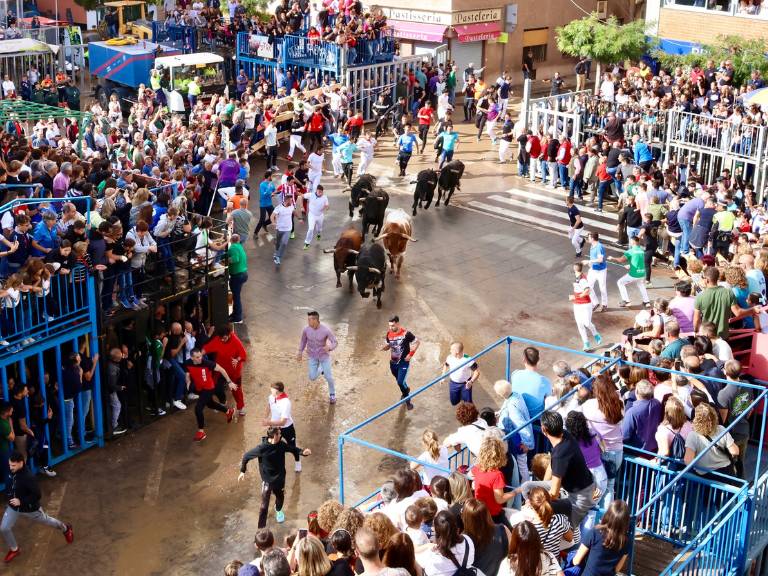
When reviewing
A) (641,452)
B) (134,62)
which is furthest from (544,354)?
(134,62)

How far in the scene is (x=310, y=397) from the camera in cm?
1608

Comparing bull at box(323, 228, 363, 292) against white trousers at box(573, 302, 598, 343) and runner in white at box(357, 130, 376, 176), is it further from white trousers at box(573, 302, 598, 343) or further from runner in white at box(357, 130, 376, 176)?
runner in white at box(357, 130, 376, 176)

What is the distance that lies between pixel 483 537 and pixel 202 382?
21.7ft

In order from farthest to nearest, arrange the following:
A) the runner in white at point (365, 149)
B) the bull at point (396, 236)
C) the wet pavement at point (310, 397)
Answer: the runner in white at point (365, 149) → the bull at point (396, 236) → the wet pavement at point (310, 397)

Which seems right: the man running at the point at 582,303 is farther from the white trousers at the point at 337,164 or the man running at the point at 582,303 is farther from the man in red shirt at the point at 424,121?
the man in red shirt at the point at 424,121

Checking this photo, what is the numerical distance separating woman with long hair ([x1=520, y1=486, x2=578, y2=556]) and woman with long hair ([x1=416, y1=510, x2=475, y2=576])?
745mm

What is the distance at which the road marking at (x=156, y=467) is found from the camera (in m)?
13.6

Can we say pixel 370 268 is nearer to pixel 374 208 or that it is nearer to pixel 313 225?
pixel 313 225

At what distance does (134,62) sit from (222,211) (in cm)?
1164

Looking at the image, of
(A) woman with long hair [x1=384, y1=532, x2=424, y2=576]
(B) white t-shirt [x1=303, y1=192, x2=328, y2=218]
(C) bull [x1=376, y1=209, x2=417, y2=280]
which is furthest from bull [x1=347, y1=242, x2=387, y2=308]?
(A) woman with long hair [x1=384, y1=532, x2=424, y2=576]

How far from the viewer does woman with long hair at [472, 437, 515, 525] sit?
393 inches

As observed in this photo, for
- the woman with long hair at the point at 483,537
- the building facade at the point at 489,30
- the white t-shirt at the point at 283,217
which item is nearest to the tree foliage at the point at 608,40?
the building facade at the point at 489,30

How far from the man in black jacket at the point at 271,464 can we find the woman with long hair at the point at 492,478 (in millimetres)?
2960

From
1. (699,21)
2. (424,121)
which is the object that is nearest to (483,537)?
(424,121)
